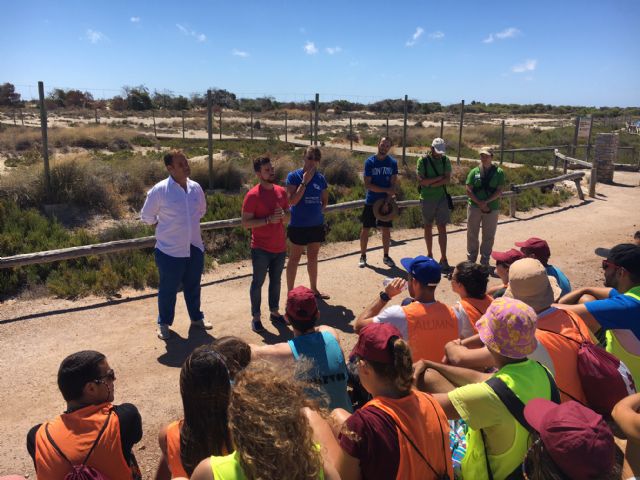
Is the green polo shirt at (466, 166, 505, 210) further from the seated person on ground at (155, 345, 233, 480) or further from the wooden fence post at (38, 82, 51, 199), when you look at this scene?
the wooden fence post at (38, 82, 51, 199)

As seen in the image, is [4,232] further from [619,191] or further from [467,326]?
[619,191]

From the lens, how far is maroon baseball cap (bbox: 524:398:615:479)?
1708mm

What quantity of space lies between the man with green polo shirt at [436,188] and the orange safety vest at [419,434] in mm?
5578

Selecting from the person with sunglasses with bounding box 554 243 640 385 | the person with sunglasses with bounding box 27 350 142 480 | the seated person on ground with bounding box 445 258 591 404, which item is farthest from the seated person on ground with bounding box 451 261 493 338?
the person with sunglasses with bounding box 27 350 142 480

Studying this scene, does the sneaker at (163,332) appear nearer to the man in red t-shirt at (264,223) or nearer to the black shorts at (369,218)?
the man in red t-shirt at (264,223)

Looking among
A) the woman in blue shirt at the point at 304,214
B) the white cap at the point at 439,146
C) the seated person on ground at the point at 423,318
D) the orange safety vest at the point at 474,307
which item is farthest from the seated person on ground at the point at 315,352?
the white cap at the point at 439,146

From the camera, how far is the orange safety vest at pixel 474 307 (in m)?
3.67

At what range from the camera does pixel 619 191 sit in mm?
16031

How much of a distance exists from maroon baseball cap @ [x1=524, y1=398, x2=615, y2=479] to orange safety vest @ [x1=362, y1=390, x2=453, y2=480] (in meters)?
0.47

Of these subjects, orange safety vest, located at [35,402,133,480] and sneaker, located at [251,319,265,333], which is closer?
orange safety vest, located at [35,402,133,480]

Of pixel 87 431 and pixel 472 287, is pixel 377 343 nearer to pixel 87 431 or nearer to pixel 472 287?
pixel 87 431

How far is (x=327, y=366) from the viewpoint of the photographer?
3.04m

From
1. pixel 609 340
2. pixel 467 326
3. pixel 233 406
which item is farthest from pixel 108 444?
pixel 609 340

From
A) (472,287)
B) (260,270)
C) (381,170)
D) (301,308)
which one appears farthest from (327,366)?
(381,170)
